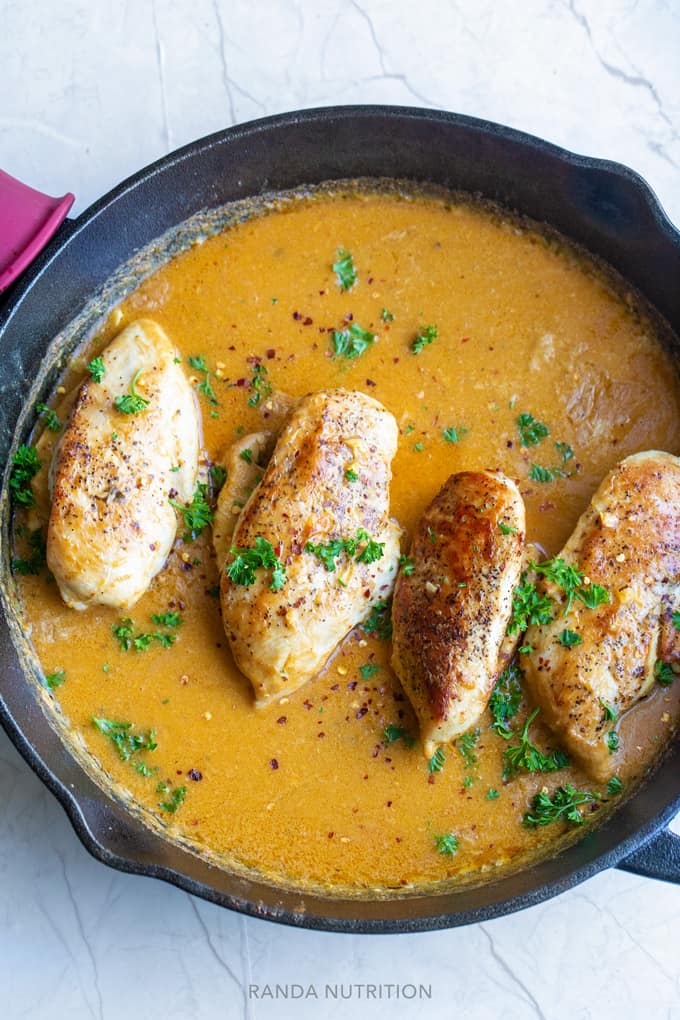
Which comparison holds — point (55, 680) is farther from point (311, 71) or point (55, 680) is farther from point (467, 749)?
point (311, 71)

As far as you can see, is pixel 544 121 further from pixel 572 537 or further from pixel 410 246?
pixel 572 537

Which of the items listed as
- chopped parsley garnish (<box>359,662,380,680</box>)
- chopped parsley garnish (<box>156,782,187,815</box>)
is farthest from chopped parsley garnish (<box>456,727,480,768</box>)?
chopped parsley garnish (<box>156,782,187,815</box>)

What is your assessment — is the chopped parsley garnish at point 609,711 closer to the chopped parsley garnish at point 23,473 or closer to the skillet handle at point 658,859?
the skillet handle at point 658,859

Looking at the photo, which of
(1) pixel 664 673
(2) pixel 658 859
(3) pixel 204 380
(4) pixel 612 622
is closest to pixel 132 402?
(3) pixel 204 380

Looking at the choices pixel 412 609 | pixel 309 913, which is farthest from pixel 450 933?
pixel 412 609

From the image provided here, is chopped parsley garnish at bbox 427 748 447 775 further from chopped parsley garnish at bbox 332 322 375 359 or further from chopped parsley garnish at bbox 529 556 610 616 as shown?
chopped parsley garnish at bbox 332 322 375 359

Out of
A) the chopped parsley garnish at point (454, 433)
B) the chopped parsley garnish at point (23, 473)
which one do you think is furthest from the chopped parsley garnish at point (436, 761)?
the chopped parsley garnish at point (23, 473)

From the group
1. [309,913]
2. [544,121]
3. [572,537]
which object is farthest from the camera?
[544,121]
